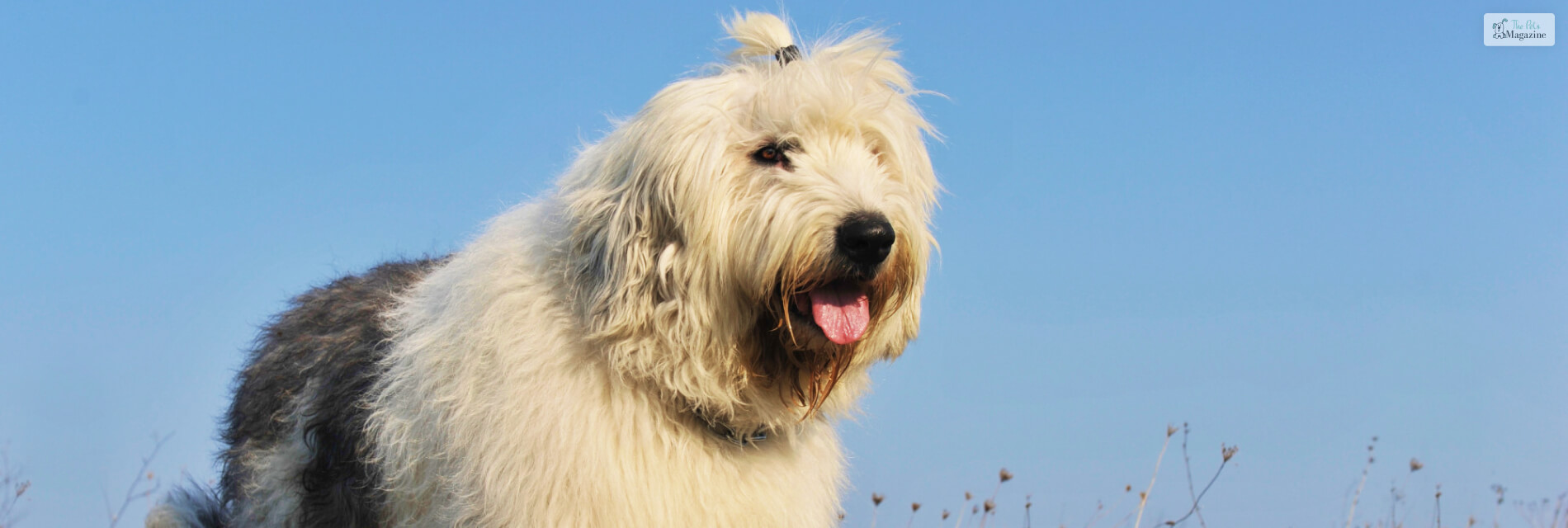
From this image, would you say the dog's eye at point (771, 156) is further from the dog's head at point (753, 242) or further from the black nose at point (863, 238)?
the black nose at point (863, 238)

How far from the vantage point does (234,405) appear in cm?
623

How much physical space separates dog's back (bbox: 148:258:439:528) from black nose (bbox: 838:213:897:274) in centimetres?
221

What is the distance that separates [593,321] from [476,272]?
0.69 m

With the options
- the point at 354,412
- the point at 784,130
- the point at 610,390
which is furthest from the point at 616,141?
the point at 354,412

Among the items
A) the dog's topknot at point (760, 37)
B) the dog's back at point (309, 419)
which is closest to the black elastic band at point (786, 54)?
the dog's topknot at point (760, 37)

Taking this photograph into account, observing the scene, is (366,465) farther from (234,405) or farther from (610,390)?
(234,405)

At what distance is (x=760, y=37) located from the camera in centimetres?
486

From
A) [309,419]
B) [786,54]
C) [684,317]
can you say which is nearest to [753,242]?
[684,317]

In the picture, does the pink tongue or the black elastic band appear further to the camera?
the black elastic band

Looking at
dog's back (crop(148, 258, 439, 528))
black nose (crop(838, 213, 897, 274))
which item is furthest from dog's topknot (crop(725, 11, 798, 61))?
dog's back (crop(148, 258, 439, 528))

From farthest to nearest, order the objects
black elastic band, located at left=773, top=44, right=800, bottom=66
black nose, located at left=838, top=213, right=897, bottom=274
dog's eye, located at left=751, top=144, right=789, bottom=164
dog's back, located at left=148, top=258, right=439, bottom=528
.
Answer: dog's back, located at left=148, top=258, right=439, bottom=528 → black elastic band, located at left=773, top=44, right=800, bottom=66 → dog's eye, located at left=751, top=144, right=789, bottom=164 → black nose, located at left=838, top=213, right=897, bottom=274

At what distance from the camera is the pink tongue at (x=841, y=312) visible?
425 cm

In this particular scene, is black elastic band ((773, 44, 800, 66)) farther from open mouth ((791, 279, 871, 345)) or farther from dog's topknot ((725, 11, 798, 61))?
open mouth ((791, 279, 871, 345))

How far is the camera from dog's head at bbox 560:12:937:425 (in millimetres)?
4188
